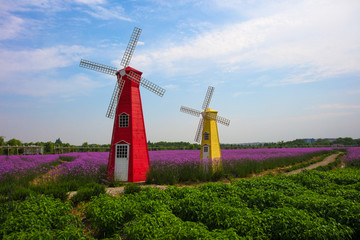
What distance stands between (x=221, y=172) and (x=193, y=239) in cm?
1008

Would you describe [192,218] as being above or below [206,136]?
below

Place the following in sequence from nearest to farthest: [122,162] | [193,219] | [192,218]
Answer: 1. [192,218]
2. [193,219]
3. [122,162]

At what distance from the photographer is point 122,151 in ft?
40.5

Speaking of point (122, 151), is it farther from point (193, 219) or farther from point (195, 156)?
point (195, 156)

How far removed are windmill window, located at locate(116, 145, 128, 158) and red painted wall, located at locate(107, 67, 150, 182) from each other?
0.79ft

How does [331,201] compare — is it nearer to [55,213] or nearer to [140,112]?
[55,213]

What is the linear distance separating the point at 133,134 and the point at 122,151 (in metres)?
1.08

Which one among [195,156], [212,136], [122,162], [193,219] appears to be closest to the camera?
[193,219]

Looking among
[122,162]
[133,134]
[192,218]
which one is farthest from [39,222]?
[133,134]

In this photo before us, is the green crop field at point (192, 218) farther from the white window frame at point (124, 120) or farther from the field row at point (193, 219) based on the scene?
the white window frame at point (124, 120)

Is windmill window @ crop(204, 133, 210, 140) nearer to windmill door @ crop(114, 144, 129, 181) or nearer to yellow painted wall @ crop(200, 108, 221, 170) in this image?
yellow painted wall @ crop(200, 108, 221, 170)

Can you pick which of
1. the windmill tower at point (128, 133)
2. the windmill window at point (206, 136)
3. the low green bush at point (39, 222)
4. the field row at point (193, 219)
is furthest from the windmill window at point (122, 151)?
the low green bush at point (39, 222)

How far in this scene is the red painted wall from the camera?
40.2ft

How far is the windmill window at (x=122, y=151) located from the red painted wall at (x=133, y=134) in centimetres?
24
